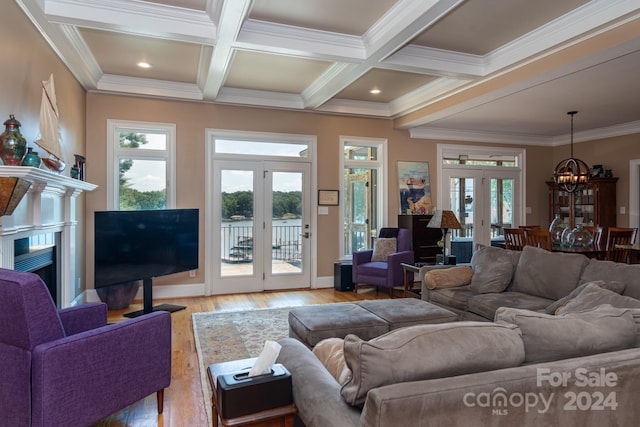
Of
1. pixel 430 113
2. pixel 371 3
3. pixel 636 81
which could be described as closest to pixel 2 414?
pixel 371 3

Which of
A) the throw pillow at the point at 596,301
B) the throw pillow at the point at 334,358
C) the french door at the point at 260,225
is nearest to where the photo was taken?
the throw pillow at the point at 334,358

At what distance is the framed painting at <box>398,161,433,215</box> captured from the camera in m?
6.74

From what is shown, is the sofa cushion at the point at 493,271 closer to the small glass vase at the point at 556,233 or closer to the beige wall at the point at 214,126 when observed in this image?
the small glass vase at the point at 556,233

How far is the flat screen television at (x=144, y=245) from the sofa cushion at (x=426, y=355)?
3.55 metres

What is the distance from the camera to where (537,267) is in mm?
3604

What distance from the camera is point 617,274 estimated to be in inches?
115

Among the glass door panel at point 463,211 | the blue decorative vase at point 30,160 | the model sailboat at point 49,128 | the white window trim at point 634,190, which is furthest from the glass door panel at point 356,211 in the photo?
the white window trim at point 634,190

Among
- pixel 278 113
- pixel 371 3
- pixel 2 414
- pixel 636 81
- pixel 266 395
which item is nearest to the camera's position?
pixel 266 395

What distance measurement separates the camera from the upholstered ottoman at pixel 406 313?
2.97 m

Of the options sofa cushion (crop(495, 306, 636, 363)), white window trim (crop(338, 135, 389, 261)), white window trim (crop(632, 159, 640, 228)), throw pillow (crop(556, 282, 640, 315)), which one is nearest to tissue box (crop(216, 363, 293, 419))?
sofa cushion (crop(495, 306, 636, 363))


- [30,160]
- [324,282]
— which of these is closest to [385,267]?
[324,282]

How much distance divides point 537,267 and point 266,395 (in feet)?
10.0

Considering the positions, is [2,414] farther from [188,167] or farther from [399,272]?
[399,272]

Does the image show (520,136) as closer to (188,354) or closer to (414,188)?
(414,188)
